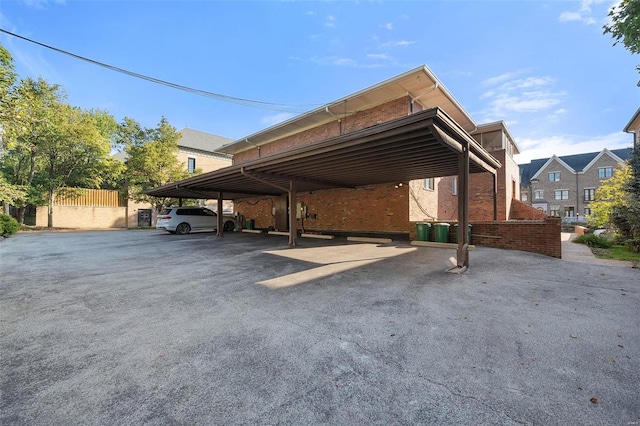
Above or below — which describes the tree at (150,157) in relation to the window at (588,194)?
above

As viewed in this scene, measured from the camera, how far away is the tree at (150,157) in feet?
64.9

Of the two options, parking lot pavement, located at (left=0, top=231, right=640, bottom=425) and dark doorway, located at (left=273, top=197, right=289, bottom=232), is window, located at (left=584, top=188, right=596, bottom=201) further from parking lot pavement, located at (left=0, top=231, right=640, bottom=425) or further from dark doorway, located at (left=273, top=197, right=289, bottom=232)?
dark doorway, located at (left=273, top=197, right=289, bottom=232)

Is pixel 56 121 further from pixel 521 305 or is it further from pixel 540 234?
pixel 540 234

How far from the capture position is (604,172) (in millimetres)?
31234

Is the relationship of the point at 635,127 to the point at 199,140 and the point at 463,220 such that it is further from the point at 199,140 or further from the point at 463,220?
the point at 199,140

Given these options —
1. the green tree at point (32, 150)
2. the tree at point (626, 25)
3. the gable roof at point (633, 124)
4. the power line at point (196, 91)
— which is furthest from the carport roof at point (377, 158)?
the gable roof at point (633, 124)

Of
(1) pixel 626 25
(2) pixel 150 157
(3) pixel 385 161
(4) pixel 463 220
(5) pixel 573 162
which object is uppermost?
(5) pixel 573 162

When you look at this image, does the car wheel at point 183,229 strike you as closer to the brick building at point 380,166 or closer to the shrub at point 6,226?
the brick building at point 380,166

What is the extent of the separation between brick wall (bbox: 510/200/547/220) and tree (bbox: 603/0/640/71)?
767cm

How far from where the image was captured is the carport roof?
201 inches

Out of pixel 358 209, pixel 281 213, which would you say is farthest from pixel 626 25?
pixel 281 213

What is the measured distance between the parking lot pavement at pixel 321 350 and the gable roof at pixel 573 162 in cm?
3999

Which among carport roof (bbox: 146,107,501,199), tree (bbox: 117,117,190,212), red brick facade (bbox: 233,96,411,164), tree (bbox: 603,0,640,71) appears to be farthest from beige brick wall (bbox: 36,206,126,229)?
tree (bbox: 603,0,640,71)

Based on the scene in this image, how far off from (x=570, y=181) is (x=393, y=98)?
3768cm
